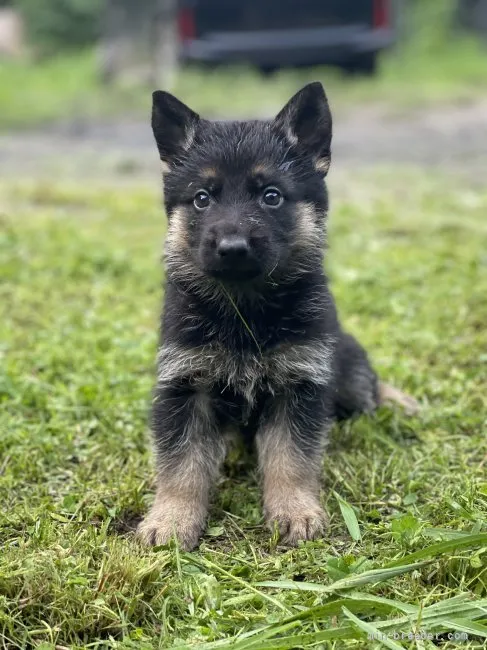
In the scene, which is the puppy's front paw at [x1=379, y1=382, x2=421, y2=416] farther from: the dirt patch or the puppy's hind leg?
the dirt patch

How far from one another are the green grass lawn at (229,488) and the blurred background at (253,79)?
5528 mm

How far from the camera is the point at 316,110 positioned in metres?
3.80

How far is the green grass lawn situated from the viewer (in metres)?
2.74

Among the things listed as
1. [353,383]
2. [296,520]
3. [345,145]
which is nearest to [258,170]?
[353,383]

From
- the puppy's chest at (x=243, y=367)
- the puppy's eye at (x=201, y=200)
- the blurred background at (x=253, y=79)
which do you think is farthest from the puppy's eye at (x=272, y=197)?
the blurred background at (x=253, y=79)

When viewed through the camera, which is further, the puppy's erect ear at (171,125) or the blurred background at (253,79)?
the blurred background at (253,79)

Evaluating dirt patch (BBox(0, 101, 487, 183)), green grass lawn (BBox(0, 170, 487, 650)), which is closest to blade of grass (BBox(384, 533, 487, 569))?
green grass lawn (BBox(0, 170, 487, 650))

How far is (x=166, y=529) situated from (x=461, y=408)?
1906 millimetres

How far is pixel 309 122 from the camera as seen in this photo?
382 cm

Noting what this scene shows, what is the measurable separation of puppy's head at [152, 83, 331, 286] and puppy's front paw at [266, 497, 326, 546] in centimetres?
93

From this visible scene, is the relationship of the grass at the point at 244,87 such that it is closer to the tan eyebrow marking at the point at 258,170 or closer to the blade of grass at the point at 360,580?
the tan eyebrow marking at the point at 258,170

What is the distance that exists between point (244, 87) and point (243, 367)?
14.0 meters

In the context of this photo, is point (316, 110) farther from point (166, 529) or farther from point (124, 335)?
point (124, 335)

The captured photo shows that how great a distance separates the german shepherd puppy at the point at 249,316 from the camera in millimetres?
3475
